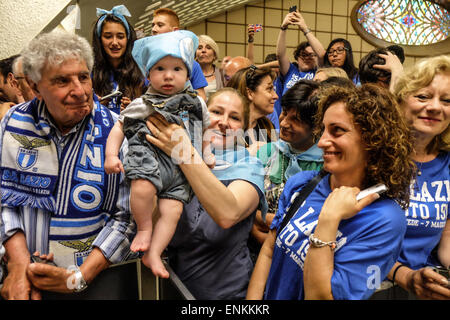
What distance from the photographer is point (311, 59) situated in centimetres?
313

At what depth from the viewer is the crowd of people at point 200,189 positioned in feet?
3.25

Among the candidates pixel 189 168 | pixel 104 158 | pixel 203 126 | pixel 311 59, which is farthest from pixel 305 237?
pixel 311 59

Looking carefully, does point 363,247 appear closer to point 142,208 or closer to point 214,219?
point 214,219

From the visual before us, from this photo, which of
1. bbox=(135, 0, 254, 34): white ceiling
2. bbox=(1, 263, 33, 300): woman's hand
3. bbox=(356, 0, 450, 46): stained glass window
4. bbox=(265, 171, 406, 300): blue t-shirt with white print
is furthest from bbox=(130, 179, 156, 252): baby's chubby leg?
bbox=(356, 0, 450, 46): stained glass window

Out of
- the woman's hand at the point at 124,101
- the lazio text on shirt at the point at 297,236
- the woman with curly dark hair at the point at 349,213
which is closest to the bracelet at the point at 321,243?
the woman with curly dark hair at the point at 349,213

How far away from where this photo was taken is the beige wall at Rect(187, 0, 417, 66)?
22.4ft

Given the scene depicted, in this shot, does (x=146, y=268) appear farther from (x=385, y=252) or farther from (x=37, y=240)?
(x=385, y=252)

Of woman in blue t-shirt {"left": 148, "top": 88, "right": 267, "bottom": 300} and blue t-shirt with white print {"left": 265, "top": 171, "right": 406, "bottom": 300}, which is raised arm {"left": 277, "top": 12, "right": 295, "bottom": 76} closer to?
woman in blue t-shirt {"left": 148, "top": 88, "right": 267, "bottom": 300}

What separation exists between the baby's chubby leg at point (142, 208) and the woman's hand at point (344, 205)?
0.58 meters

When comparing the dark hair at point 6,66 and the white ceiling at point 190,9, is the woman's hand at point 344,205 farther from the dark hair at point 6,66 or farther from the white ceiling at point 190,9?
the white ceiling at point 190,9

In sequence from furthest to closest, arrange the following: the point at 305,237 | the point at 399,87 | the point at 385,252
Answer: the point at 399,87 → the point at 305,237 → the point at 385,252

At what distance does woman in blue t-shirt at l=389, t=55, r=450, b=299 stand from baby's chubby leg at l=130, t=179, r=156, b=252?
0.96m

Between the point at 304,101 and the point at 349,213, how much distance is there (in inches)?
29.7

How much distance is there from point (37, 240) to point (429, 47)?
378 inches
